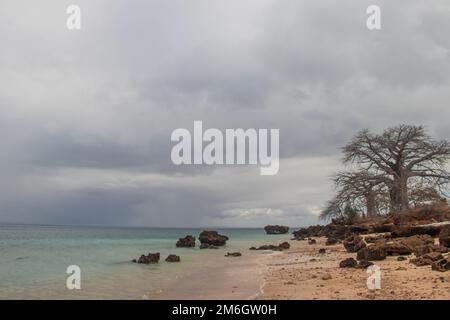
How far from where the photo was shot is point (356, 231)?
30906mm

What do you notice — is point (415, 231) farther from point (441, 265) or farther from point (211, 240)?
point (211, 240)

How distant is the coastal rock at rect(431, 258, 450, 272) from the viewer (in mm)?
13125

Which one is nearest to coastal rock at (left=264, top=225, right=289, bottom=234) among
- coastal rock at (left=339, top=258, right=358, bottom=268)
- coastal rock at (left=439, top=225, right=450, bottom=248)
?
coastal rock at (left=439, top=225, right=450, bottom=248)

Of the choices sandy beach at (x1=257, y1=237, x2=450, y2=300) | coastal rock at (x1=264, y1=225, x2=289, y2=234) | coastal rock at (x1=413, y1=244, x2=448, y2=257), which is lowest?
coastal rock at (x1=264, y1=225, x2=289, y2=234)

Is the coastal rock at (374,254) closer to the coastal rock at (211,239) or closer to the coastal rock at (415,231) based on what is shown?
the coastal rock at (415,231)

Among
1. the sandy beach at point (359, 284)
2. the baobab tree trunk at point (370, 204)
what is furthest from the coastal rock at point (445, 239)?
the baobab tree trunk at point (370, 204)

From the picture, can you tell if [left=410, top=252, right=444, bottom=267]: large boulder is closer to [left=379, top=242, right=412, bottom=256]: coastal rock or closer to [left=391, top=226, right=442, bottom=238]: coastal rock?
[left=379, top=242, right=412, bottom=256]: coastal rock

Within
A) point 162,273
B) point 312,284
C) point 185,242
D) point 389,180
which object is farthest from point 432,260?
point 185,242

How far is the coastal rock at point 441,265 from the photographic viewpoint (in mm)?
13125

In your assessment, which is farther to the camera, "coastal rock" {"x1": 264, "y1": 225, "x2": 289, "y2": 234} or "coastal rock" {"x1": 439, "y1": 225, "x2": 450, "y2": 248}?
"coastal rock" {"x1": 264, "y1": 225, "x2": 289, "y2": 234}

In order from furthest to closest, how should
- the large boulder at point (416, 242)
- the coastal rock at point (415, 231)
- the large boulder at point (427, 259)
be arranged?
the coastal rock at point (415, 231) < the large boulder at point (416, 242) < the large boulder at point (427, 259)

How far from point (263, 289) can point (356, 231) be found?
19.1 meters

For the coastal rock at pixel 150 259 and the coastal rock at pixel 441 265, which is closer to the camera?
the coastal rock at pixel 441 265
